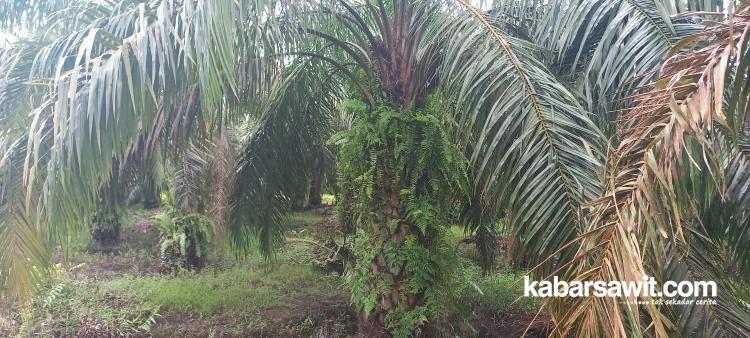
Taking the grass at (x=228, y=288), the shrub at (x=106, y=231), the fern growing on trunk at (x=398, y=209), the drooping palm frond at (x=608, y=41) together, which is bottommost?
the grass at (x=228, y=288)

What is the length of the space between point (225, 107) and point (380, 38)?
129 cm

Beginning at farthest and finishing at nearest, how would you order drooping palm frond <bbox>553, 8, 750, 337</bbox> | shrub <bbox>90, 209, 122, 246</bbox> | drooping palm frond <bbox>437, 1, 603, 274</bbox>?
shrub <bbox>90, 209, 122, 246</bbox> < drooping palm frond <bbox>437, 1, 603, 274</bbox> < drooping palm frond <bbox>553, 8, 750, 337</bbox>

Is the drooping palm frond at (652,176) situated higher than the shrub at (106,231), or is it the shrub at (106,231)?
the drooping palm frond at (652,176)

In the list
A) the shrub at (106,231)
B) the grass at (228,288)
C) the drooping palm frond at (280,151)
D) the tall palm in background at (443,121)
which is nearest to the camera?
the tall palm in background at (443,121)

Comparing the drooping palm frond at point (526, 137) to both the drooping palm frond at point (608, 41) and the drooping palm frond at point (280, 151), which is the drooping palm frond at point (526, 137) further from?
the drooping palm frond at point (280, 151)

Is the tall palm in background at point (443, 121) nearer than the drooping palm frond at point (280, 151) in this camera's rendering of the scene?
Yes

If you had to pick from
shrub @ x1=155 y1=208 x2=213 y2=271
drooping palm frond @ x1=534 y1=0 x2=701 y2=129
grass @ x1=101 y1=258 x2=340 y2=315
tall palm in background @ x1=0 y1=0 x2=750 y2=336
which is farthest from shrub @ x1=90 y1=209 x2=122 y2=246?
drooping palm frond @ x1=534 y1=0 x2=701 y2=129

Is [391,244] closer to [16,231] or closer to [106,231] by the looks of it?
[16,231]

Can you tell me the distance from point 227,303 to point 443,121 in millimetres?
3475

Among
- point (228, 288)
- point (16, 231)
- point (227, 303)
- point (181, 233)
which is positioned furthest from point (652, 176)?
point (181, 233)

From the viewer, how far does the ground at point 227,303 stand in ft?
15.4

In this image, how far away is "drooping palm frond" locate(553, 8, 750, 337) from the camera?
117cm

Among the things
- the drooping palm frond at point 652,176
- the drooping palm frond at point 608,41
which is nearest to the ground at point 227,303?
the drooping palm frond at point 608,41

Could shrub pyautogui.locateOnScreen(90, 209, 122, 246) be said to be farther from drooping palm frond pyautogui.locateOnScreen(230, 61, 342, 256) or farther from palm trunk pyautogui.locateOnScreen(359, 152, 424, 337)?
palm trunk pyautogui.locateOnScreen(359, 152, 424, 337)
